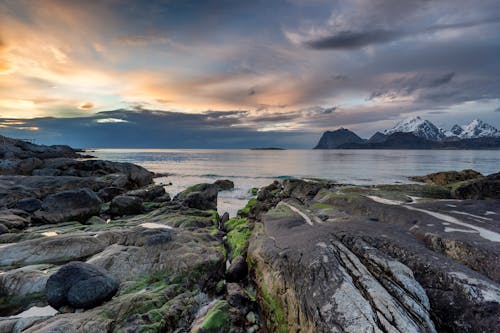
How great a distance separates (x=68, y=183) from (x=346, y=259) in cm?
2892

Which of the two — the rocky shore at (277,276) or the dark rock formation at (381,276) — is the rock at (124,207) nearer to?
the rocky shore at (277,276)

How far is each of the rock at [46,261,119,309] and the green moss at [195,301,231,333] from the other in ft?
10.1

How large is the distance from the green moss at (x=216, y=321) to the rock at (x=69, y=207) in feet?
46.7

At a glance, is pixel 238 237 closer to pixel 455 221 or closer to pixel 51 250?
pixel 51 250

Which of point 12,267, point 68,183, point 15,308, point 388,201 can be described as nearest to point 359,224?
point 388,201

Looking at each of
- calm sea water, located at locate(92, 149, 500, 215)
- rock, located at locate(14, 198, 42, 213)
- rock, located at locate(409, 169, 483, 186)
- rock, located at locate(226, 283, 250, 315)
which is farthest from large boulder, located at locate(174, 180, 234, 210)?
rock, located at locate(409, 169, 483, 186)

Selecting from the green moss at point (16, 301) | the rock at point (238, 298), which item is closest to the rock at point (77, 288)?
the green moss at point (16, 301)

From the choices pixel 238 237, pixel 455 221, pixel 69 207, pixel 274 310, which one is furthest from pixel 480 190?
pixel 69 207

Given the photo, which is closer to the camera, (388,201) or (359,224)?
(359,224)

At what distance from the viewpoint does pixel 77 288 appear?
7.29 metres

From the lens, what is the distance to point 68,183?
26.4 metres

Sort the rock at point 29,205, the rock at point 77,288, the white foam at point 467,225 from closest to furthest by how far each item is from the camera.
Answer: the rock at point 77,288 < the white foam at point 467,225 < the rock at point 29,205

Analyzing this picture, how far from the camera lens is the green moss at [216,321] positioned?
6952mm

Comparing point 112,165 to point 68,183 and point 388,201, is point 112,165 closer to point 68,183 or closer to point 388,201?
point 68,183
